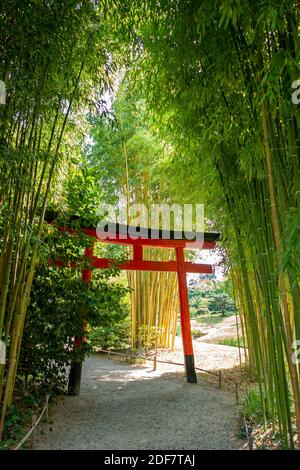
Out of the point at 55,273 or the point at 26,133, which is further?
the point at 55,273

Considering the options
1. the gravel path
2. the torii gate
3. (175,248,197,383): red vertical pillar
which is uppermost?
the torii gate

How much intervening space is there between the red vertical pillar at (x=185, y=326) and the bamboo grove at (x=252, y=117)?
2.26 m

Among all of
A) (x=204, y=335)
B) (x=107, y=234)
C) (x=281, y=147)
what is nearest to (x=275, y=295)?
(x=281, y=147)

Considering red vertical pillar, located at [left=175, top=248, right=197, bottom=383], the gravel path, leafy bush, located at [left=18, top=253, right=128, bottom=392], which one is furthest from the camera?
red vertical pillar, located at [left=175, top=248, right=197, bottom=383]

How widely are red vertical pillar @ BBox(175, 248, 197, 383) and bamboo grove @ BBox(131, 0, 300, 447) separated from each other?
2.26 metres

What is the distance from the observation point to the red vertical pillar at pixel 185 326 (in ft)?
18.1

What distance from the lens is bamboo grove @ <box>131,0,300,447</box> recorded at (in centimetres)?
190

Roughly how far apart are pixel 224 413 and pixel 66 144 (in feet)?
10.4

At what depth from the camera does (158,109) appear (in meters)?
3.40

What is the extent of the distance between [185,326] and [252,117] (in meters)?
3.78

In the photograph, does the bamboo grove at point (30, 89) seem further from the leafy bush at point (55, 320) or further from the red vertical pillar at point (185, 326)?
the red vertical pillar at point (185, 326)

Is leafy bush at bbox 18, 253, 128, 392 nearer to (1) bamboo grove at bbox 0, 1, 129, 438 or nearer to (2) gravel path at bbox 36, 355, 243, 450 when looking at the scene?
(2) gravel path at bbox 36, 355, 243, 450

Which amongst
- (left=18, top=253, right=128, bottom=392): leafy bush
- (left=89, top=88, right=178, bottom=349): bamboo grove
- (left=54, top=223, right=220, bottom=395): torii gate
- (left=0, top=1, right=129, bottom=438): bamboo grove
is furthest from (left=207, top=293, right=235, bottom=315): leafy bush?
(left=0, top=1, right=129, bottom=438): bamboo grove
